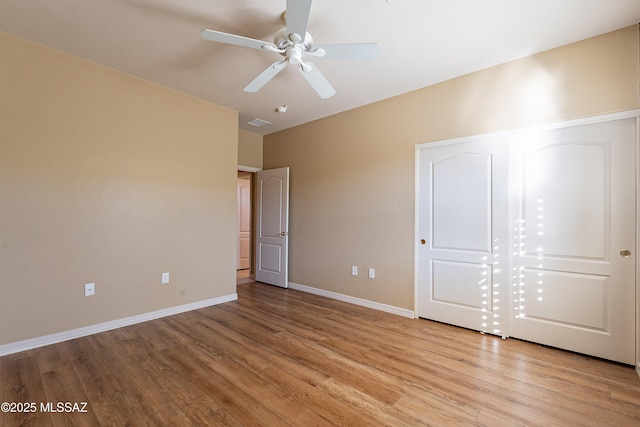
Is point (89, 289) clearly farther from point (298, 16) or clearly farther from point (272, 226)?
point (298, 16)

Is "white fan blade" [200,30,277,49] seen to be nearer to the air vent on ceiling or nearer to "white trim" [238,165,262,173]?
the air vent on ceiling

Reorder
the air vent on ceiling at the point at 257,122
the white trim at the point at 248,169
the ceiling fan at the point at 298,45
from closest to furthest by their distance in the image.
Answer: the ceiling fan at the point at 298,45 → the air vent on ceiling at the point at 257,122 → the white trim at the point at 248,169

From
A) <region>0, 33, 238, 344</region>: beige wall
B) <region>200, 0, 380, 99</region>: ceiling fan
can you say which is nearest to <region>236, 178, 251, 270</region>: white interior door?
<region>0, 33, 238, 344</region>: beige wall

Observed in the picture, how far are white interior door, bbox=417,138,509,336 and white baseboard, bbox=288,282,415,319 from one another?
0.73ft

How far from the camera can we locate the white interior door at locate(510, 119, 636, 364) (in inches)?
92.4

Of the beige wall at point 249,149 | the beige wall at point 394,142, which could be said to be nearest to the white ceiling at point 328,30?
the beige wall at point 394,142

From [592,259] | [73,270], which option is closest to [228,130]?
[73,270]

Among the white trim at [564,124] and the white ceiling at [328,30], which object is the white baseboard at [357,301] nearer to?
the white trim at [564,124]

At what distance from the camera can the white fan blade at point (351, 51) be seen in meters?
2.00

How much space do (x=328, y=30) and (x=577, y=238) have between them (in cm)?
284

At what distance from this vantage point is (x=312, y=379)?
6.98 feet

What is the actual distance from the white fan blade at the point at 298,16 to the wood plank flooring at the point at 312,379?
2.49 meters

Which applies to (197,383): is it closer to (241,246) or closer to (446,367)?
(446,367)

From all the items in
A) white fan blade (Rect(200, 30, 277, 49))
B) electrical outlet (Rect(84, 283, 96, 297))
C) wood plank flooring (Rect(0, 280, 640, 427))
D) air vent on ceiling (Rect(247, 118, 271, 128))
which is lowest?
wood plank flooring (Rect(0, 280, 640, 427))
